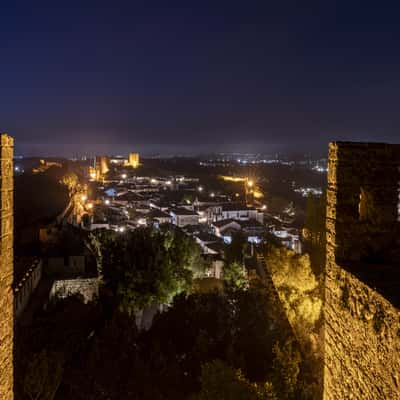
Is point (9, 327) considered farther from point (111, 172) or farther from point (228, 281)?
point (111, 172)

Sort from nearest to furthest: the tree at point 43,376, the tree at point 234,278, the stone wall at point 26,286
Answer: the tree at point 43,376 → the stone wall at point 26,286 → the tree at point 234,278

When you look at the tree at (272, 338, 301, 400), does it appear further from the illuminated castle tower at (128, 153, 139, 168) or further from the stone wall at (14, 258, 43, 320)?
the illuminated castle tower at (128, 153, 139, 168)

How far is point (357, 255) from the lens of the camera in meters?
3.66

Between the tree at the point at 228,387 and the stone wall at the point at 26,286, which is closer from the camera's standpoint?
the tree at the point at 228,387

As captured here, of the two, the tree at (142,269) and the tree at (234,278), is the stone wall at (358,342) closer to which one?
the tree at (142,269)

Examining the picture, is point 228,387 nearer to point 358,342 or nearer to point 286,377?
point 286,377

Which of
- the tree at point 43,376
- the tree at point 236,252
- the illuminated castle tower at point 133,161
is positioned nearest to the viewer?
the tree at point 43,376

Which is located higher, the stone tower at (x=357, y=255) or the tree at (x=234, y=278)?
the stone tower at (x=357, y=255)

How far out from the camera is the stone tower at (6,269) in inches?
130

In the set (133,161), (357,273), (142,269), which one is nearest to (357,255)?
(357,273)

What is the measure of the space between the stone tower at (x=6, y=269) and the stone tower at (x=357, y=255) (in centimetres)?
265

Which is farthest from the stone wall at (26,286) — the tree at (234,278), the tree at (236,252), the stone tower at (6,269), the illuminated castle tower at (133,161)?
the illuminated castle tower at (133,161)

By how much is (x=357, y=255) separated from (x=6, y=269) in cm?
295

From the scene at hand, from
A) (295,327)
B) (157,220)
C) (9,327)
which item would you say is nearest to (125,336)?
(295,327)
